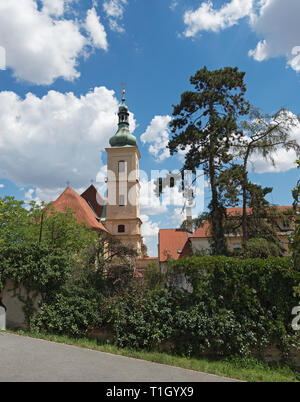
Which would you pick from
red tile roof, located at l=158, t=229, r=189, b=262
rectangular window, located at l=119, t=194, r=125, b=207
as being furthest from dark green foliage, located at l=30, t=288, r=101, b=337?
rectangular window, located at l=119, t=194, r=125, b=207

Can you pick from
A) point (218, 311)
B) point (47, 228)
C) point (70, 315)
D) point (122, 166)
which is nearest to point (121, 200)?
point (122, 166)

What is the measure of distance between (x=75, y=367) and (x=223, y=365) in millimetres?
3867

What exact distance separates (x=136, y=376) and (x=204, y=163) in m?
11.4

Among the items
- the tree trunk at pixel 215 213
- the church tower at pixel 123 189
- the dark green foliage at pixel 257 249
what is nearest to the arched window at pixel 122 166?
the church tower at pixel 123 189

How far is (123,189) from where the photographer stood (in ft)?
155

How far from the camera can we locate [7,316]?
11.1 metres

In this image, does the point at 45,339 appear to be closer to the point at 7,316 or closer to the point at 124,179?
the point at 7,316

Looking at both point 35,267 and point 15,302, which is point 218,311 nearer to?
point 35,267

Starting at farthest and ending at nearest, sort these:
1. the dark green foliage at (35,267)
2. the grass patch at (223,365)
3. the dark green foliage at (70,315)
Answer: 1. the dark green foliage at (35,267)
2. the dark green foliage at (70,315)
3. the grass patch at (223,365)

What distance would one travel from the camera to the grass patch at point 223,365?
736cm

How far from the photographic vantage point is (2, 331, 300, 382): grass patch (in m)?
7.36

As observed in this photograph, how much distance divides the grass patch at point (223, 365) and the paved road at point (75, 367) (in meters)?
0.33

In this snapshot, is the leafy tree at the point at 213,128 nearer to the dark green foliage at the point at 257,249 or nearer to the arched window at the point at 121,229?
the dark green foliage at the point at 257,249
